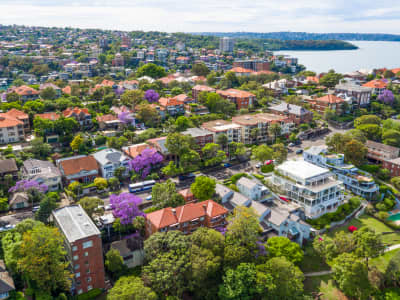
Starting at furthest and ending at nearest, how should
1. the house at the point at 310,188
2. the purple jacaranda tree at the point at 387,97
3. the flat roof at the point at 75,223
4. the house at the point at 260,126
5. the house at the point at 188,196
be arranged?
1. the purple jacaranda tree at the point at 387,97
2. the house at the point at 260,126
3. the house at the point at 310,188
4. the house at the point at 188,196
5. the flat roof at the point at 75,223

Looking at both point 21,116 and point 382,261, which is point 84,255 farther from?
point 21,116

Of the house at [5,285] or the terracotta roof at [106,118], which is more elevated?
the terracotta roof at [106,118]

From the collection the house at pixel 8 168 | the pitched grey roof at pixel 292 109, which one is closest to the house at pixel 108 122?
the house at pixel 8 168

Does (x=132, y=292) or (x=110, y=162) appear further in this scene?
(x=110, y=162)

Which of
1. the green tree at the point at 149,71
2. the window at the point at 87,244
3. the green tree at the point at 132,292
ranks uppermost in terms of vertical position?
the green tree at the point at 149,71

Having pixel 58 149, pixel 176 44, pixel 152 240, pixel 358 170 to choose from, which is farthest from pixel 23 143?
pixel 176 44

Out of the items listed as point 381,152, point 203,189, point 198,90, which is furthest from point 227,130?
point 381,152

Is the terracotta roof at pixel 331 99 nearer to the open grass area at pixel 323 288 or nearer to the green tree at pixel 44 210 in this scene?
the open grass area at pixel 323 288

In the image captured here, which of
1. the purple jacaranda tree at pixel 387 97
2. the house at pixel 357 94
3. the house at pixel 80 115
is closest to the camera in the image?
the house at pixel 80 115
